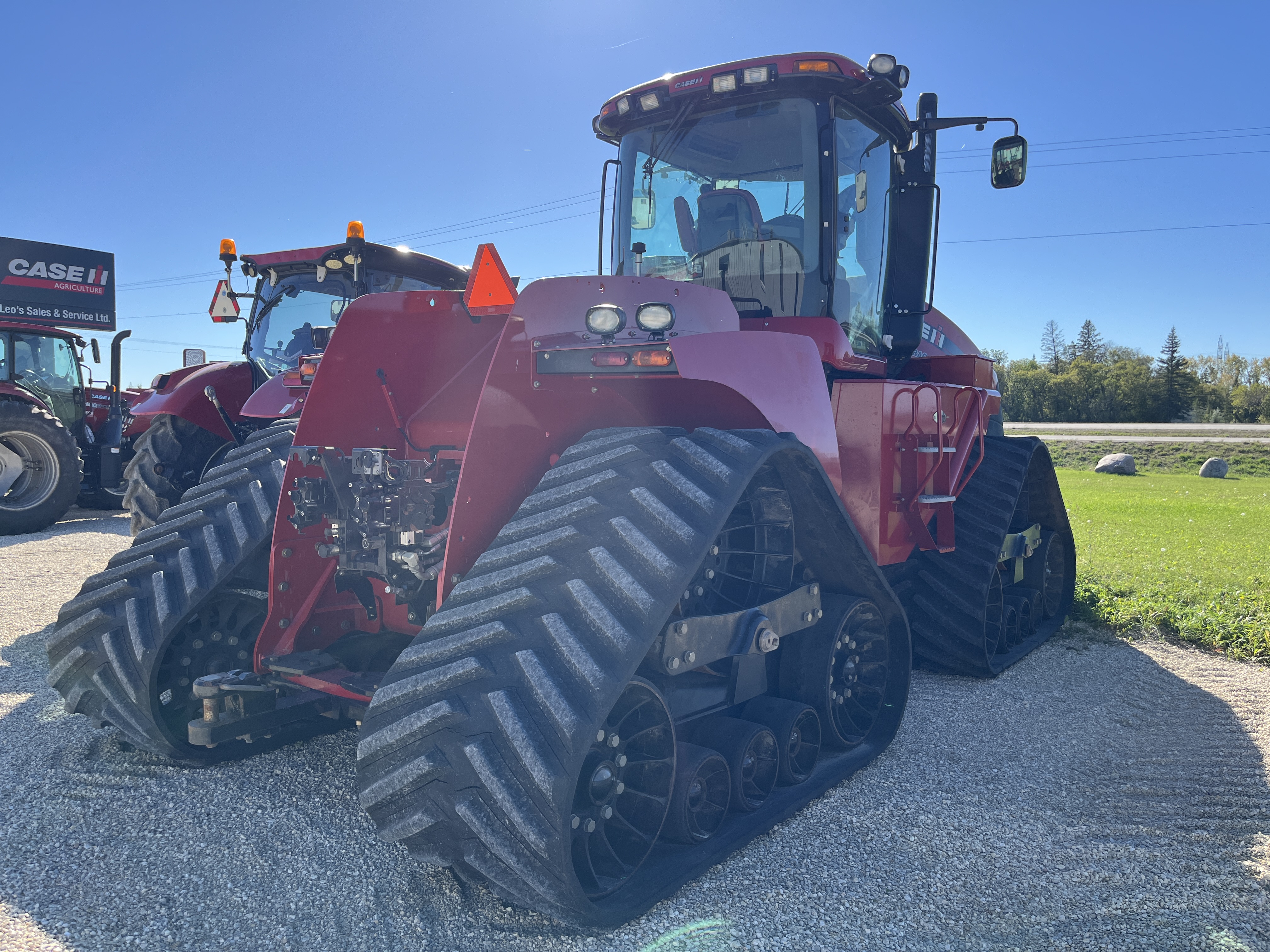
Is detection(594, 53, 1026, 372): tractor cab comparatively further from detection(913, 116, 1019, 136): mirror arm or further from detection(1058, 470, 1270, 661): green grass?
detection(1058, 470, 1270, 661): green grass

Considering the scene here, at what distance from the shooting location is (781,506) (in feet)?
10.2

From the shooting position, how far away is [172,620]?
10.1ft

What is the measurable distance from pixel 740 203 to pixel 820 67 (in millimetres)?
656

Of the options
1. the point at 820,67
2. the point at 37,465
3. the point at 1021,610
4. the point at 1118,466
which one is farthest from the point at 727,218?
the point at 1118,466

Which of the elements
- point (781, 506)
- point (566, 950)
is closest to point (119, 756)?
point (566, 950)

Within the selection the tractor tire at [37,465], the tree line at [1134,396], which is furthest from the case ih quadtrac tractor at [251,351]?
the tree line at [1134,396]

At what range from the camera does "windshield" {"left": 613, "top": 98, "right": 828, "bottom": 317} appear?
3.83 meters

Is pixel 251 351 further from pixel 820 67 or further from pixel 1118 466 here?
pixel 1118 466

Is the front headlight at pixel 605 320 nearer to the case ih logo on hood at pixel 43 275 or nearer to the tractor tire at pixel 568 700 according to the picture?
the tractor tire at pixel 568 700

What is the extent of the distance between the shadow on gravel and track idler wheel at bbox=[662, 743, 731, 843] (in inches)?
5.5

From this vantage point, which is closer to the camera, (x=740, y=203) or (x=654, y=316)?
(x=654, y=316)

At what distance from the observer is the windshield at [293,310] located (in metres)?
7.35

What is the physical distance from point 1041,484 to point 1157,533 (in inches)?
249

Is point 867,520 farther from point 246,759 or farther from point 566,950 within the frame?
point 246,759
